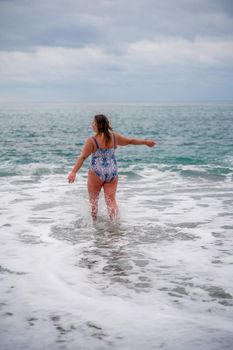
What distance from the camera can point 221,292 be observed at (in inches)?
168

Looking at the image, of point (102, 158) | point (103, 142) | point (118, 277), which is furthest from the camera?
point (102, 158)

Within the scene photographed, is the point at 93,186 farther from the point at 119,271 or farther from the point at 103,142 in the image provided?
the point at 119,271

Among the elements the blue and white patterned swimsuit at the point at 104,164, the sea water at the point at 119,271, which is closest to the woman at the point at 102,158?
the blue and white patterned swimsuit at the point at 104,164

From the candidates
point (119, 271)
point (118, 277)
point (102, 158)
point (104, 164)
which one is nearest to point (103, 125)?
point (102, 158)

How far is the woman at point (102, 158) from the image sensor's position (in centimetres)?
654

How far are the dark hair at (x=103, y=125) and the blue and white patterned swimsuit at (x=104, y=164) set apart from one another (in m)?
0.27

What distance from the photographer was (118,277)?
467 cm

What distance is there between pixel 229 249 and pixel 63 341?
3222 millimetres

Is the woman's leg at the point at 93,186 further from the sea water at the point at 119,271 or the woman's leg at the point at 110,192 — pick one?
the sea water at the point at 119,271

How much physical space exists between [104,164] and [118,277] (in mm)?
2603

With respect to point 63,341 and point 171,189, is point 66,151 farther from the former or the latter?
point 63,341

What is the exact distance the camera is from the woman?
6.54 meters

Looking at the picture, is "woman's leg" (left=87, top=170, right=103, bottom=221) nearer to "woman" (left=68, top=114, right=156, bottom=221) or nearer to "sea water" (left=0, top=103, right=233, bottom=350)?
"woman" (left=68, top=114, right=156, bottom=221)

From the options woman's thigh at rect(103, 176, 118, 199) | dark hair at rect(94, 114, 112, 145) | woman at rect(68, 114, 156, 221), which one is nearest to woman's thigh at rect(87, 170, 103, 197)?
woman at rect(68, 114, 156, 221)
